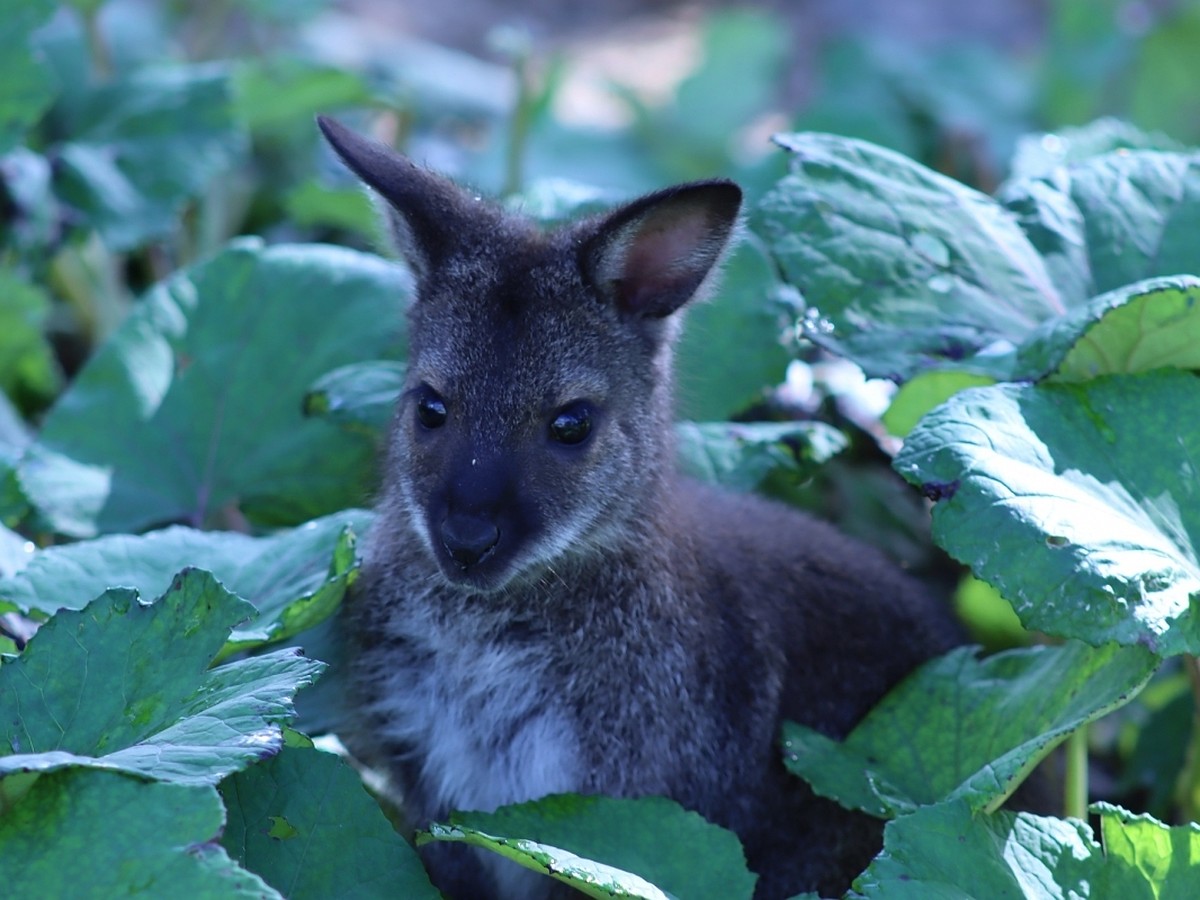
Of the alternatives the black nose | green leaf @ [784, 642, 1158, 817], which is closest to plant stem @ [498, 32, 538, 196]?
the black nose

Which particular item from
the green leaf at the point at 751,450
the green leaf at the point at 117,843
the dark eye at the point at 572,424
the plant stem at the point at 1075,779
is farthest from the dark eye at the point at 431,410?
the plant stem at the point at 1075,779

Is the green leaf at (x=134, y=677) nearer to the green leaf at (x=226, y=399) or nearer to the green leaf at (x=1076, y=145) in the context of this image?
the green leaf at (x=226, y=399)

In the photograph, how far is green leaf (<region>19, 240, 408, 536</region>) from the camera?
506cm

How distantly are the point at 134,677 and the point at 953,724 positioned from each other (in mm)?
2156

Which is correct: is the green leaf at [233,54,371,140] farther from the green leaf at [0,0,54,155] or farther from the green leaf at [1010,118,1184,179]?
the green leaf at [1010,118,1184,179]

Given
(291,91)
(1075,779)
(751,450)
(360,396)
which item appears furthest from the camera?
(291,91)

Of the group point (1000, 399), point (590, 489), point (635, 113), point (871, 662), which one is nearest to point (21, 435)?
point (590, 489)

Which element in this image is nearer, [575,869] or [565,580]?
[575,869]

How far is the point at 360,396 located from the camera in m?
4.77

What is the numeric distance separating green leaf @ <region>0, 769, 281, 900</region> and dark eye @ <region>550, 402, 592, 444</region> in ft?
4.89

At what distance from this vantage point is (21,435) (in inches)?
225

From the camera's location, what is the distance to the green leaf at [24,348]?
5703 millimetres

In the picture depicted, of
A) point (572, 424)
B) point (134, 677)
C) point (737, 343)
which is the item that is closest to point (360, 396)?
point (572, 424)

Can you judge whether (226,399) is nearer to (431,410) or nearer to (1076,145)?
(431,410)
